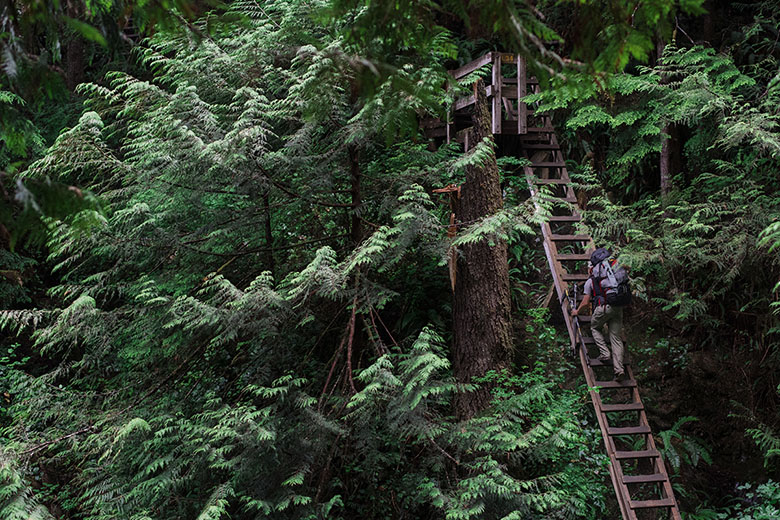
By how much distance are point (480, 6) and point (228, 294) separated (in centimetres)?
549

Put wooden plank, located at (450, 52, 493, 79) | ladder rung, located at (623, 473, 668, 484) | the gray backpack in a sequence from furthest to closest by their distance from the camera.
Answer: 1. wooden plank, located at (450, 52, 493, 79)
2. the gray backpack
3. ladder rung, located at (623, 473, 668, 484)

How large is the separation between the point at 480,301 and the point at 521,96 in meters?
3.43

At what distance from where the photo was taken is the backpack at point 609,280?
821 cm

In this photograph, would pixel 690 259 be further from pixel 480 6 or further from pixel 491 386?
pixel 480 6

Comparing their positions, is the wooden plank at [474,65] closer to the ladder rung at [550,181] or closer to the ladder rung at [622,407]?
the ladder rung at [550,181]

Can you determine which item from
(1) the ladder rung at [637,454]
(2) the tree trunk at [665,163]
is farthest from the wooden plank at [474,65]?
(1) the ladder rung at [637,454]

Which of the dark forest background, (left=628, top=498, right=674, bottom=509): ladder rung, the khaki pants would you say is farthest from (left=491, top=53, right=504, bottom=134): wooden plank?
(left=628, top=498, right=674, bottom=509): ladder rung

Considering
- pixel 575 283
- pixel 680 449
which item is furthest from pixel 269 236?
pixel 680 449

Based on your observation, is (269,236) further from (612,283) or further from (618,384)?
(618,384)

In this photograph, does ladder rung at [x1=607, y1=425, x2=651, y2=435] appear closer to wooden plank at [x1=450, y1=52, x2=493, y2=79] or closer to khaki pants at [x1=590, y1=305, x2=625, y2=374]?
khaki pants at [x1=590, y1=305, x2=625, y2=374]

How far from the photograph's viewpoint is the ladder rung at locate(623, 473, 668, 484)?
7383 millimetres

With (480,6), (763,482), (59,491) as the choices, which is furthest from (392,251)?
(59,491)

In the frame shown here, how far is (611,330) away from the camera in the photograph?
28.3 ft

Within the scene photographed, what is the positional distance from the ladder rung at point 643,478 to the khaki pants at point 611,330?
1459 mm
